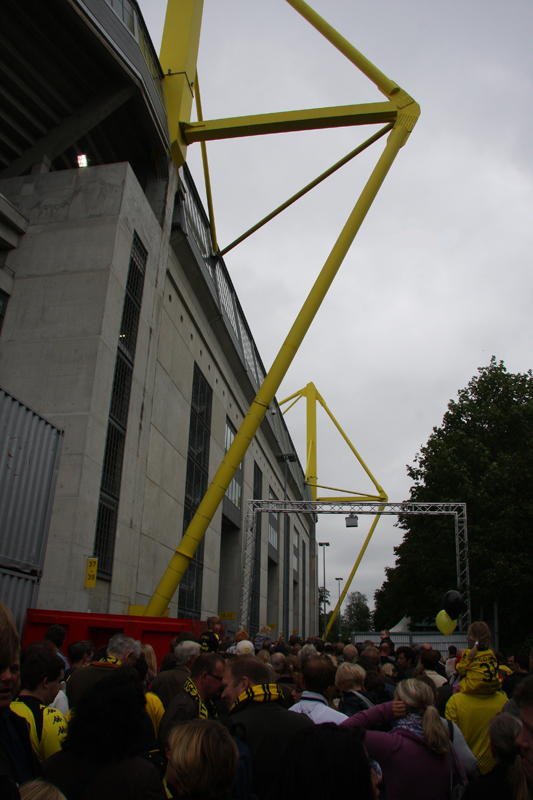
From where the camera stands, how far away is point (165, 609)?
43.4 ft

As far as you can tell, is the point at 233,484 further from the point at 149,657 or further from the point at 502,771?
the point at 502,771

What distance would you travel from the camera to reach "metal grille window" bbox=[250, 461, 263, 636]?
30317mm

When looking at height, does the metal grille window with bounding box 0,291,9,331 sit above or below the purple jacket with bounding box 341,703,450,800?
above

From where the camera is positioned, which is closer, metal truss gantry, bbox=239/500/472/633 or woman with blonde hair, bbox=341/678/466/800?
woman with blonde hair, bbox=341/678/466/800

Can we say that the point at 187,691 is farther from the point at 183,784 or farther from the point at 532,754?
the point at 532,754

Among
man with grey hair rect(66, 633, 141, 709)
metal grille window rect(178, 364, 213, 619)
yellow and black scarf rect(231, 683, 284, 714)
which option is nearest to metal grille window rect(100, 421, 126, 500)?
metal grille window rect(178, 364, 213, 619)

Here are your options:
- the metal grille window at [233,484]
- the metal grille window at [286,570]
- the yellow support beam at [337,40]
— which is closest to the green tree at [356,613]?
the metal grille window at [286,570]

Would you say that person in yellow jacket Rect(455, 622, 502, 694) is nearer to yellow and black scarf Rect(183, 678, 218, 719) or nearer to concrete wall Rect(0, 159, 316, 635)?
yellow and black scarf Rect(183, 678, 218, 719)

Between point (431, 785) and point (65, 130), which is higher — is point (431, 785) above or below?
below

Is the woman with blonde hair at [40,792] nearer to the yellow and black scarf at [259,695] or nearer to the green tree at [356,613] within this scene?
the yellow and black scarf at [259,695]

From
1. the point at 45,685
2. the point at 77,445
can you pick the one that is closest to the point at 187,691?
the point at 45,685

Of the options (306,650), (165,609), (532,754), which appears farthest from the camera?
(165,609)

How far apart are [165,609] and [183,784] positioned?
11779mm

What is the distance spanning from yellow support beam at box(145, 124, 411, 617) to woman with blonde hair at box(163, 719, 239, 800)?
443 inches
